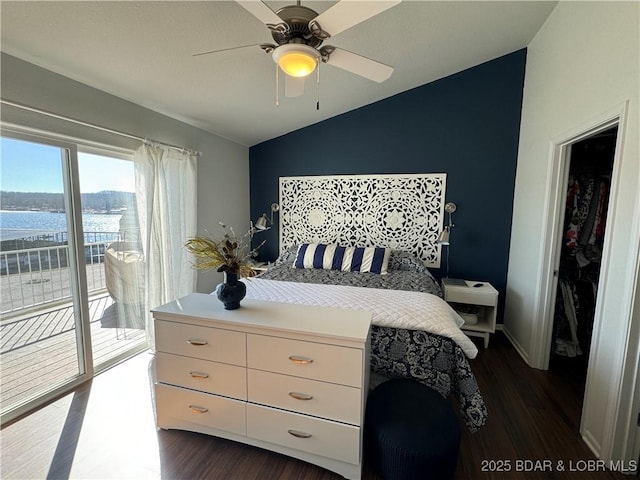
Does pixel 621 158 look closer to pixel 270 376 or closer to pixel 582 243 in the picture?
pixel 582 243

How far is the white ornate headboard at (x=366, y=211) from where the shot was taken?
3.40m

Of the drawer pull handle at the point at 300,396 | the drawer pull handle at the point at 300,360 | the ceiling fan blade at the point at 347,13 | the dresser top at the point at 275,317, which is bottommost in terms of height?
the drawer pull handle at the point at 300,396

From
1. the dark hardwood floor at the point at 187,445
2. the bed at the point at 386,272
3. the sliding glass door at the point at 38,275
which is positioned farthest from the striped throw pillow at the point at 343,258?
the sliding glass door at the point at 38,275

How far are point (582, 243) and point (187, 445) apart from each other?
331cm

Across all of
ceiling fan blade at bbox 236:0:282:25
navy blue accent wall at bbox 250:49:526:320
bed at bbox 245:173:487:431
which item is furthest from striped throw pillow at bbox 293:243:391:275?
ceiling fan blade at bbox 236:0:282:25

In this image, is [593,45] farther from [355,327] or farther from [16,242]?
[16,242]

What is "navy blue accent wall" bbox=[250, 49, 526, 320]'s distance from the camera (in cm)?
311

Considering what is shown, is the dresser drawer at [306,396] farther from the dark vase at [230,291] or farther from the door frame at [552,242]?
the door frame at [552,242]

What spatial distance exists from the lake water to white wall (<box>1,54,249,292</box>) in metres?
0.57

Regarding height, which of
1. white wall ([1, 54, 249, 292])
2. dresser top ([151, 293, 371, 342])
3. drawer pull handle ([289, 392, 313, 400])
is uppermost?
white wall ([1, 54, 249, 292])

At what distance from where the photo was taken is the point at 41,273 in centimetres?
201

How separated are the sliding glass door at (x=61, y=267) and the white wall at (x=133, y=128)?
18 centimetres

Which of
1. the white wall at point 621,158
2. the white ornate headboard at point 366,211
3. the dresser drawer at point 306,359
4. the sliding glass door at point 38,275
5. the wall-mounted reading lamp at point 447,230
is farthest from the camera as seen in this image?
the white ornate headboard at point 366,211

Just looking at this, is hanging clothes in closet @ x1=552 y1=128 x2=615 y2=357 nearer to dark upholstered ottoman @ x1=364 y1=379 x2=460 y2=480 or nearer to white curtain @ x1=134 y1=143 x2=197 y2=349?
dark upholstered ottoman @ x1=364 y1=379 x2=460 y2=480
